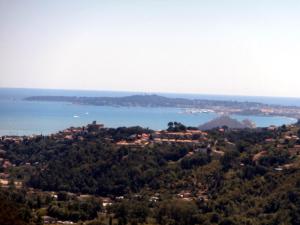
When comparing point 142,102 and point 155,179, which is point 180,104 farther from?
point 155,179

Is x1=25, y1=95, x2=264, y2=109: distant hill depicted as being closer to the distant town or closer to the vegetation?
the distant town

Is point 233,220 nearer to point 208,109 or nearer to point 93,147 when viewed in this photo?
point 93,147

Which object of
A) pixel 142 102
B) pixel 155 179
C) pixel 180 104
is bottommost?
pixel 155 179

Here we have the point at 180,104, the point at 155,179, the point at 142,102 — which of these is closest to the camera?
the point at 155,179

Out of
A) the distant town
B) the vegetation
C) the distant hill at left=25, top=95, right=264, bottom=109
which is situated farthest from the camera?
the distant hill at left=25, top=95, right=264, bottom=109

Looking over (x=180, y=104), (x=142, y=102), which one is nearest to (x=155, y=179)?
(x=142, y=102)

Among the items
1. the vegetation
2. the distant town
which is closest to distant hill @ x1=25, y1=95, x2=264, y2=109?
the distant town

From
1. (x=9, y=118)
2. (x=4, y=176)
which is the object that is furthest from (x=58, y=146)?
(x=9, y=118)

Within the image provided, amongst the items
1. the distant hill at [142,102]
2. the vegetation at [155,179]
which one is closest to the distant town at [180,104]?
the distant hill at [142,102]

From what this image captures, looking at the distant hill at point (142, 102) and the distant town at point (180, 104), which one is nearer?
the distant town at point (180, 104)

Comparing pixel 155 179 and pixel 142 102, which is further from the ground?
pixel 142 102

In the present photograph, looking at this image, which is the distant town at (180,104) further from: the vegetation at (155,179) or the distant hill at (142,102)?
the vegetation at (155,179)
